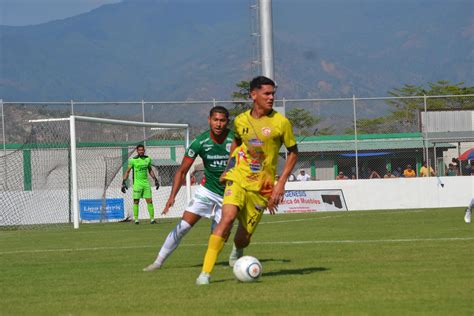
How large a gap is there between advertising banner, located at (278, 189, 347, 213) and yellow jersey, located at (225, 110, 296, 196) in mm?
25551

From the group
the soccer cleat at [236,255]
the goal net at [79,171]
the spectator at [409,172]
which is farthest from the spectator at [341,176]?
the soccer cleat at [236,255]

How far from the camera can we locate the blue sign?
1334 inches

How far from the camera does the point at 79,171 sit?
33000 millimetres

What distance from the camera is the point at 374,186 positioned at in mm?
38281

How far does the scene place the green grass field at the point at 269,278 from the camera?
9281 mm

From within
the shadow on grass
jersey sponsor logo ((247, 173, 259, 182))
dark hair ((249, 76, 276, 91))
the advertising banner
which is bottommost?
the advertising banner

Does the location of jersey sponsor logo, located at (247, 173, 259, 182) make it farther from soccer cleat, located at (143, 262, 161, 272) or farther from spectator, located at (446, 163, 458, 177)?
spectator, located at (446, 163, 458, 177)

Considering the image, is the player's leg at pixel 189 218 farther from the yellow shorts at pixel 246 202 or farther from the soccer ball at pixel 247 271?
the soccer ball at pixel 247 271

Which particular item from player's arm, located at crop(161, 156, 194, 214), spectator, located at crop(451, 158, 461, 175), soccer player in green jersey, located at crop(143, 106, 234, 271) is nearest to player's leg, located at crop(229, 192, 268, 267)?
player's arm, located at crop(161, 156, 194, 214)

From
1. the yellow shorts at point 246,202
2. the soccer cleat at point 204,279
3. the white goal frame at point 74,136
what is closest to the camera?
the soccer cleat at point 204,279

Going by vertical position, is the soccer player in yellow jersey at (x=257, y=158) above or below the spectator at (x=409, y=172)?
above

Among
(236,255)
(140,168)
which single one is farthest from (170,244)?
(140,168)

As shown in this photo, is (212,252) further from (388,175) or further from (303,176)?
(388,175)

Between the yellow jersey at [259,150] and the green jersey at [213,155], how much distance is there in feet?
7.67
